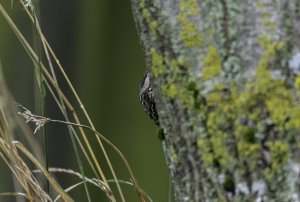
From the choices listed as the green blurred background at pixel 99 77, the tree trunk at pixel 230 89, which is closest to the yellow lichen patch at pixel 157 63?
the tree trunk at pixel 230 89

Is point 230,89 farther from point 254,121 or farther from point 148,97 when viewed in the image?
point 148,97

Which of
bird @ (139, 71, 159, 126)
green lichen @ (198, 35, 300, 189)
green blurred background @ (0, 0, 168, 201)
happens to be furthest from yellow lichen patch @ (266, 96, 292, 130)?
green blurred background @ (0, 0, 168, 201)

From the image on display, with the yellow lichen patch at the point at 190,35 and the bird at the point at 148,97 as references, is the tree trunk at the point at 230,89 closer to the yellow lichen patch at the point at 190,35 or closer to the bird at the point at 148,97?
the yellow lichen patch at the point at 190,35

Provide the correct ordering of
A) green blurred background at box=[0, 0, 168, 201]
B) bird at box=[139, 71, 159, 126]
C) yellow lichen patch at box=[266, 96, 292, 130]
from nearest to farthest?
yellow lichen patch at box=[266, 96, 292, 130] < bird at box=[139, 71, 159, 126] < green blurred background at box=[0, 0, 168, 201]

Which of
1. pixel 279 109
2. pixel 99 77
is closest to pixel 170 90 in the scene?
pixel 279 109

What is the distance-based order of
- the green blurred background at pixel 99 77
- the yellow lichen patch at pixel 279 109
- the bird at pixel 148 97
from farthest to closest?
the green blurred background at pixel 99 77 → the bird at pixel 148 97 → the yellow lichen patch at pixel 279 109

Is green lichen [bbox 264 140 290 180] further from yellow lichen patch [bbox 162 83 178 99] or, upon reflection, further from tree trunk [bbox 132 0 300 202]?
yellow lichen patch [bbox 162 83 178 99]
